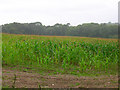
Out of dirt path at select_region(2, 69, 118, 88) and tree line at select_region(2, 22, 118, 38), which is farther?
tree line at select_region(2, 22, 118, 38)

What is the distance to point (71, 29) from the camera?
22.6m

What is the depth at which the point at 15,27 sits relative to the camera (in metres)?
24.2

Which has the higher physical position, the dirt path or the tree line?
the tree line

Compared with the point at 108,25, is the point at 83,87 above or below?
below

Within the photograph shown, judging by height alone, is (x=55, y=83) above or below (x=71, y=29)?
below

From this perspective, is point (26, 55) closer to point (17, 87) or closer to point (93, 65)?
point (93, 65)

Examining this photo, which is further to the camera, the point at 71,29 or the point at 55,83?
the point at 71,29

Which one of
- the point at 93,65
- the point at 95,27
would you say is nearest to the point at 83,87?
the point at 93,65

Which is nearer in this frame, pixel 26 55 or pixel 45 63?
pixel 45 63

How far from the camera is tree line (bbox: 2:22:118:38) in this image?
20.0 meters

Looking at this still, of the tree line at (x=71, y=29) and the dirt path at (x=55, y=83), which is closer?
the dirt path at (x=55, y=83)

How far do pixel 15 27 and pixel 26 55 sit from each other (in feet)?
50.7

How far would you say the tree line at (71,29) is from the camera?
65.7ft

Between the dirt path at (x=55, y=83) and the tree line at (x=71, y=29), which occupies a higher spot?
the tree line at (x=71, y=29)
